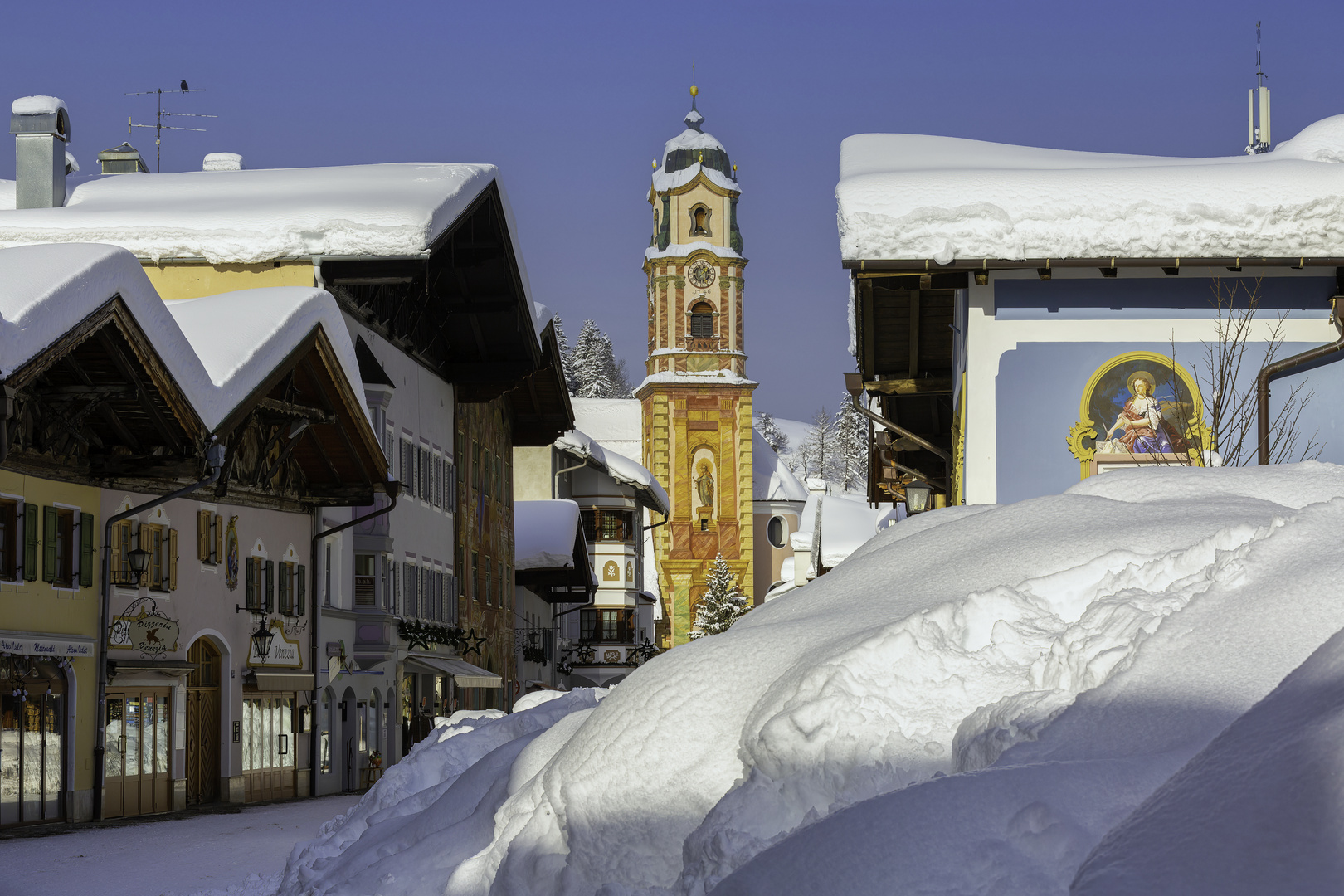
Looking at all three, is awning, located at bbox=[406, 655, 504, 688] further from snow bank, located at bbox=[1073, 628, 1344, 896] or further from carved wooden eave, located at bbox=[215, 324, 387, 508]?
snow bank, located at bbox=[1073, 628, 1344, 896]

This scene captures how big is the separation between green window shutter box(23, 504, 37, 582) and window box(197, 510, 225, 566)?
435cm

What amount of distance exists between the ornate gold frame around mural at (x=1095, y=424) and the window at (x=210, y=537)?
40.4ft

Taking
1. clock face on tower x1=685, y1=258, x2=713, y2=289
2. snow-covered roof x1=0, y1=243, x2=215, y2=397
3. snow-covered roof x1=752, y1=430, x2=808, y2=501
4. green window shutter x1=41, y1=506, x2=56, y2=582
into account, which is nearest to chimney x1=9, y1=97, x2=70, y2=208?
green window shutter x1=41, y1=506, x2=56, y2=582

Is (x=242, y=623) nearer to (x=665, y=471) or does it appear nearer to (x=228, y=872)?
(x=228, y=872)

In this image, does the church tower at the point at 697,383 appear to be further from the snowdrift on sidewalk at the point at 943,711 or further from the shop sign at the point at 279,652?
the snowdrift on sidewalk at the point at 943,711

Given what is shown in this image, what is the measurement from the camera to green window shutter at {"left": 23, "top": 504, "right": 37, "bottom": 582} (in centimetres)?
1814

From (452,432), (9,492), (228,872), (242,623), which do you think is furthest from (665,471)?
(228,872)

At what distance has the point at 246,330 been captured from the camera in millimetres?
20281

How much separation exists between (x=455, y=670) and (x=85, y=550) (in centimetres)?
1322

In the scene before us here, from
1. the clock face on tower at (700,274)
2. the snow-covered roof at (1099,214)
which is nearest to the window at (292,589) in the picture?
the snow-covered roof at (1099,214)

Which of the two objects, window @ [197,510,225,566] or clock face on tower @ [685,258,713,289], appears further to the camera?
clock face on tower @ [685,258,713,289]

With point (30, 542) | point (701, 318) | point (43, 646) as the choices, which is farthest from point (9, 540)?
point (701, 318)

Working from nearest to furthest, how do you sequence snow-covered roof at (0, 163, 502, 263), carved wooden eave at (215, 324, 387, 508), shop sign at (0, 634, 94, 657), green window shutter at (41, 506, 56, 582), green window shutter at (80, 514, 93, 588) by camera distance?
shop sign at (0, 634, 94, 657) → green window shutter at (41, 506, 56, 582) → green window shutter at (80, 514, 93, 588) → carved wooden eave at (215, 324, 387, 508) → snow-covered roof at (0, 163, 502, 263)

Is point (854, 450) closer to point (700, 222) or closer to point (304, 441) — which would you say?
point (700, 222)
